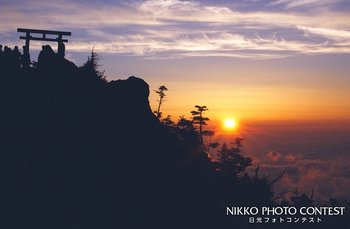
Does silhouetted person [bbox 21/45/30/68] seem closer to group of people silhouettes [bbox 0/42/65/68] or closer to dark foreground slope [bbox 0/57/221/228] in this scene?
group of people silhouettes [bbox 0/42/65/68]

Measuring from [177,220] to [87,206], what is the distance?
656 cm

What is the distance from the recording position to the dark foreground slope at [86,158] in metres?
26.9

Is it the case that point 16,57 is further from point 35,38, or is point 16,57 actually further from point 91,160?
point 91,160

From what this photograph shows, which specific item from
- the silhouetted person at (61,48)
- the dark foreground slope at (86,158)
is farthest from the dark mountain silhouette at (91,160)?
the silhouetted person at (61,48)

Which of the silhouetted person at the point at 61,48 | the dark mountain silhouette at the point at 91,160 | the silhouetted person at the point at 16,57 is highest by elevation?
the silhouetted person at the point at 61,48

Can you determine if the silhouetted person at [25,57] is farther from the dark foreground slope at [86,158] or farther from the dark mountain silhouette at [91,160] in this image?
the dark foreground slope at [86,158]

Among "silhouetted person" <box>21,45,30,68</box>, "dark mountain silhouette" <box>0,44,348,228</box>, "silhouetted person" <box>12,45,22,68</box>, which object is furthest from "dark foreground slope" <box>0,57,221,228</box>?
"silhouetted person" <box>21,45,30,68</box>

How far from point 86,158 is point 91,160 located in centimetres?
38

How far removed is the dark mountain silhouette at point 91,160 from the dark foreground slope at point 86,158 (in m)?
0.07

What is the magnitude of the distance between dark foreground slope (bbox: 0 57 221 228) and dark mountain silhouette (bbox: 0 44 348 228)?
66 mm

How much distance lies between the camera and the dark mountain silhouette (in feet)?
88.7

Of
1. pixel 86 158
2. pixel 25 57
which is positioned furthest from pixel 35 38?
pixel 86 158

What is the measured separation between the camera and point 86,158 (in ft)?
97.3

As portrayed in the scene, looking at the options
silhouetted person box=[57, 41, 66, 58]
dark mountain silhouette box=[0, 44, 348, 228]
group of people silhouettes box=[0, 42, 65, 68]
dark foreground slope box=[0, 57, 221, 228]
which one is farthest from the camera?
silhouetted person box=[57, 41, 66, 58]
